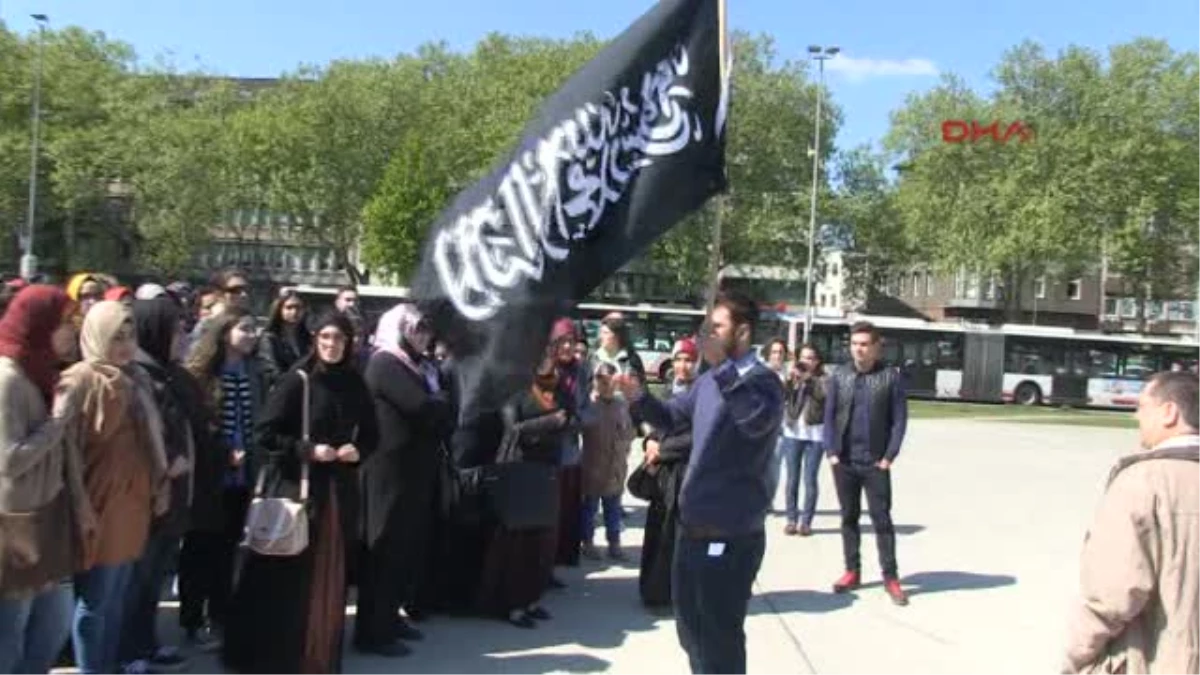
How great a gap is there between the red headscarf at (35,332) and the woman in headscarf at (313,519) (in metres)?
1.17

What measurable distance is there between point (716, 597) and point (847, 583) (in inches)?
152

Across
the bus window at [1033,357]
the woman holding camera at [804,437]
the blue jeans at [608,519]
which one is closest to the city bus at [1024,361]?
the bus window at [1033,357]

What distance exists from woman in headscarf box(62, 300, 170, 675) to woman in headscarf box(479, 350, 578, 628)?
231 centimetres

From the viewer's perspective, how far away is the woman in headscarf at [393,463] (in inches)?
232

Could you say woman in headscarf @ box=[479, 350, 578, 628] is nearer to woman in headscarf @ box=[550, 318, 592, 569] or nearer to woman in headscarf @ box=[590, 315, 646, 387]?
woman in headscarf @ box=[550, 318, 592, 569]

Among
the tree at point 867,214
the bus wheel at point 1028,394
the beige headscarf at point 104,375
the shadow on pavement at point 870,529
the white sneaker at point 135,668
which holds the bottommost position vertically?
the bus wheel at point 1028,394

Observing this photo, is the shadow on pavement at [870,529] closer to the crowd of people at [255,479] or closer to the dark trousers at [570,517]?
the dark trousers at [570,517]

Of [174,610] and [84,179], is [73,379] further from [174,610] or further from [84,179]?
[84,179]

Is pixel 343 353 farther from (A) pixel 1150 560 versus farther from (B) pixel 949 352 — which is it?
(B) pixel 949 352

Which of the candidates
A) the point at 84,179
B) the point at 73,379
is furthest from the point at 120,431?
the point at 84,179

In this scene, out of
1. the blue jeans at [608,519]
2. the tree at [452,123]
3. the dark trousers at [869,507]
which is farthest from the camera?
the tree at [452,123]

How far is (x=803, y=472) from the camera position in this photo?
36.3ft

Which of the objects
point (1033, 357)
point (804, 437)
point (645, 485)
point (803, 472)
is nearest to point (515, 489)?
point (645, 485)

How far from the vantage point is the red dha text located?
173 feet
